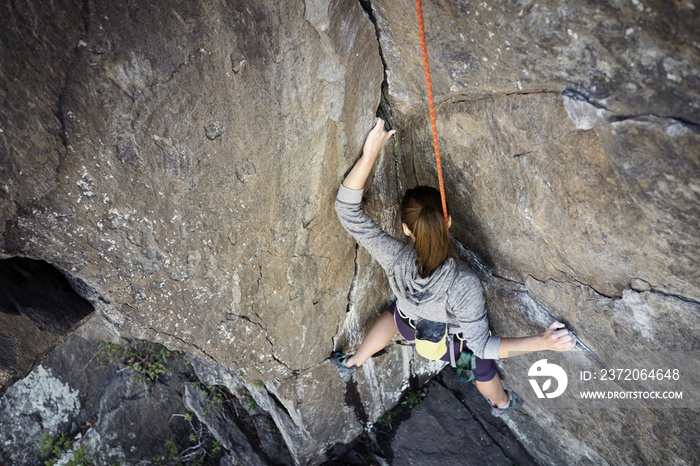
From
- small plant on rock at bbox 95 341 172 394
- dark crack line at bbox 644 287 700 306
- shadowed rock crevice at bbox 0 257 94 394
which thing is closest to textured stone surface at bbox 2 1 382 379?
shadowed rock crevice at bbox 0 257 94 394

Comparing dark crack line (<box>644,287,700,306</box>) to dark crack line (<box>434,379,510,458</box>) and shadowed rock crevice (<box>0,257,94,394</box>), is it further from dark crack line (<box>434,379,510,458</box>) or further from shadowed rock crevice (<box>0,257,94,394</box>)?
shadowed rock crevice (<box>0,257,94,394</box>)

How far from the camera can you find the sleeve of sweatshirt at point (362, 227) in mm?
2541

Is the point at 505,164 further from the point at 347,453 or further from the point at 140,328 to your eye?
the point at 347,453

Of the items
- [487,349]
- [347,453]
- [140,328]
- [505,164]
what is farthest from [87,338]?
[505,164]

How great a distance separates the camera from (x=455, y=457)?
3.83m

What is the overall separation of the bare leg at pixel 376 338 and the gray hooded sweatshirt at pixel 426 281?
0.64 m

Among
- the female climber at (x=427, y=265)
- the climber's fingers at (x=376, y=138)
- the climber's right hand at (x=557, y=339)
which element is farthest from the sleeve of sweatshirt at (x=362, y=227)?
the climber's right hand at (x=557, y=339)

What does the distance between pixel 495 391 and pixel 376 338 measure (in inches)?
43.6

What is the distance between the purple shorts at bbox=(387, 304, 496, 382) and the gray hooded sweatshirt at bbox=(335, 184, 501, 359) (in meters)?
0.43

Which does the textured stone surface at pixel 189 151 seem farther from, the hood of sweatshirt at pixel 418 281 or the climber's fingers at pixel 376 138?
the hood of sweatshirt at pixel 418 281

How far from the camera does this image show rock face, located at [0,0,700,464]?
5.59 feet

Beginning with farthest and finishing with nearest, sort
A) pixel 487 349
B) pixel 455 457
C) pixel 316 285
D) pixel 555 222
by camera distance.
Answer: pixel 455 457 → pixel 316 285 → pixel 487 349 → pixel 555 222

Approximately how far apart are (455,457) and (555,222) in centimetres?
255

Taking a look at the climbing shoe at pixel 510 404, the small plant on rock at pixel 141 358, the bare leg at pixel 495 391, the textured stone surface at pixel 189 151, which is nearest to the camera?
the textured stone surface at pixel 189 151
